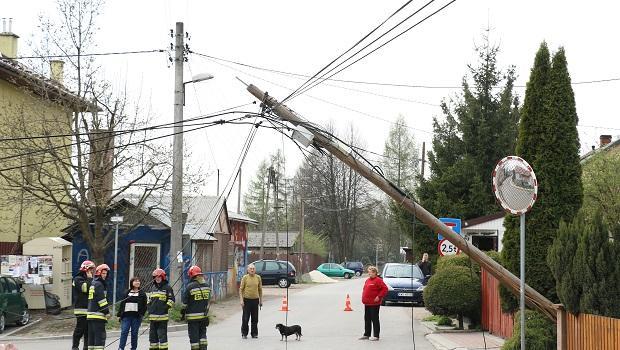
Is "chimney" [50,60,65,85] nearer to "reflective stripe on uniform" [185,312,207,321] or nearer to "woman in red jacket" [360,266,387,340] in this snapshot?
"reflective stripe on uniform" [185,312,207,321]

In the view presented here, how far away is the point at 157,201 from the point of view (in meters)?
24.8

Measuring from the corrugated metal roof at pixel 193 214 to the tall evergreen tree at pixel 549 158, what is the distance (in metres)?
10.8

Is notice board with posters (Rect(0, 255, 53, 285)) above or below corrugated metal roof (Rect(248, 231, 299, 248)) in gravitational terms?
below

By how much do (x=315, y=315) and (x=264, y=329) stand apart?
499 centimetres

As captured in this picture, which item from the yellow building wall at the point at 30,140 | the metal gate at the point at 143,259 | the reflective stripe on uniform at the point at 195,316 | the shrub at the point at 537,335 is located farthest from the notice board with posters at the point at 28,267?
the shrub at the point at 537,335

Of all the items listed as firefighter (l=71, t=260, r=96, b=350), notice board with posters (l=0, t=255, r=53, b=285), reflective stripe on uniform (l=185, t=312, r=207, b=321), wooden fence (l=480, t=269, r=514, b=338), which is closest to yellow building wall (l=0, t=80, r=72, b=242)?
notice board with posters (l=0, t=255, r=53, b=285)

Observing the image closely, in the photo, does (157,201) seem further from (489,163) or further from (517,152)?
(489,163)

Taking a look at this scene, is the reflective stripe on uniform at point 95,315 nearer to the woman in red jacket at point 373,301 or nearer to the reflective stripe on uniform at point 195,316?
the reflective stripe on uniform at point 195,316

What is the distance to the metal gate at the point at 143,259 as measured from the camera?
27234 mm

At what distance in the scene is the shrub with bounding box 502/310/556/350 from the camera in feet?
40.8

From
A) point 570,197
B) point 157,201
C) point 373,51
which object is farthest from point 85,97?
point 570,197

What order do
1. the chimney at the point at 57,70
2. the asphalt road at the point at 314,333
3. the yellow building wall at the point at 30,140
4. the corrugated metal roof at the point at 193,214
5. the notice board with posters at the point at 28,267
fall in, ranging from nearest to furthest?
1. the asphalt road at the point at 314,333
2. the yellow building wall at the point at 30,140
3. the notice board with posters at the point at 28,267
4. the chimney at the point at 57,70
5. the corrugated metal roof at the point at 193,214

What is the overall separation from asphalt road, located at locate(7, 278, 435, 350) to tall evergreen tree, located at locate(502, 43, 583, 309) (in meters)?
4.45

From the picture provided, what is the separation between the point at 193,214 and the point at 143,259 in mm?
7108
